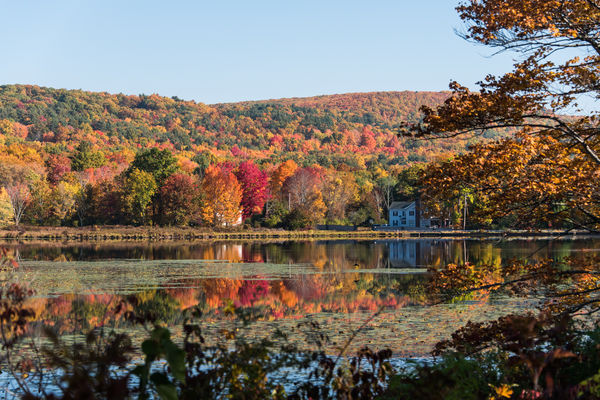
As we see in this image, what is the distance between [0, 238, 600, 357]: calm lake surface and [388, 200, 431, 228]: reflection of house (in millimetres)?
57688

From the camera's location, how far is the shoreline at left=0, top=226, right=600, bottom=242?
69062mm

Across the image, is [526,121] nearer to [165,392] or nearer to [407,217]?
[165,392]

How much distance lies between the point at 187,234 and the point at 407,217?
39064mm

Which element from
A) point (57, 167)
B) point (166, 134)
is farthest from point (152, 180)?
point (166, 134)

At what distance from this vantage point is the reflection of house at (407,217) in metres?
97.8

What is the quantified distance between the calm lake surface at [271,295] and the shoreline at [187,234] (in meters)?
29.9

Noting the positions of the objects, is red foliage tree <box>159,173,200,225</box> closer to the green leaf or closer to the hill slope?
the hill slope

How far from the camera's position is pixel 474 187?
11305 millimetres

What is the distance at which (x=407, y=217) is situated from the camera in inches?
3885

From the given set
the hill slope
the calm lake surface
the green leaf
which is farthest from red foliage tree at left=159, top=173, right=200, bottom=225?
the green leaf

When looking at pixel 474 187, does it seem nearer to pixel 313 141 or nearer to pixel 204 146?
pixel 204 146

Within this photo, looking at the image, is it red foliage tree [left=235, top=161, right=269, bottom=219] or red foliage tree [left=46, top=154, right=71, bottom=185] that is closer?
red foliage tree [left=235, top=161, right=269, bottom=219]

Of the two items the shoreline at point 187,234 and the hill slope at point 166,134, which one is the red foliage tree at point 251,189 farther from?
the hill slope at point 166,134

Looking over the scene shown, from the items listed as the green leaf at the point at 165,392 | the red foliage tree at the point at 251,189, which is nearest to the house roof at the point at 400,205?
the red foliage tree at the point at 251,189
